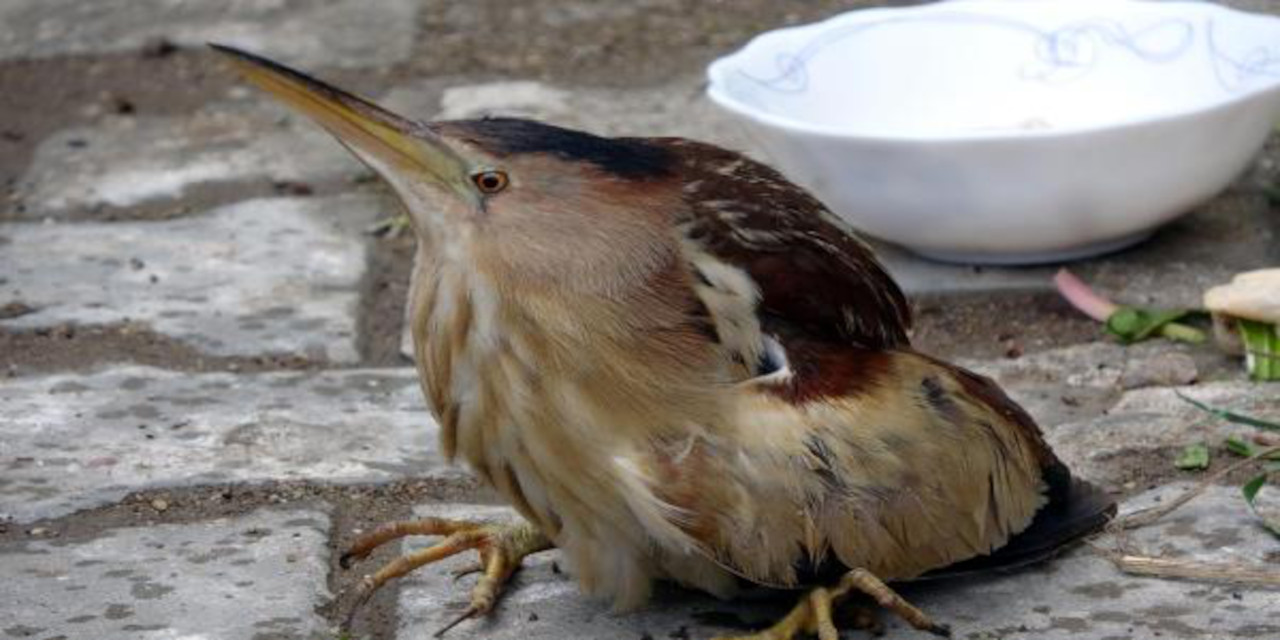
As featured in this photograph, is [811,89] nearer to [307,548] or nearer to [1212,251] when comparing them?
[1212,251]

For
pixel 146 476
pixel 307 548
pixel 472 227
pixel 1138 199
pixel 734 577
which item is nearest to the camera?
pixel 472 227

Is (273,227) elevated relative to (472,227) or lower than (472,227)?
lower

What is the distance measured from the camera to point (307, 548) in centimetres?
368

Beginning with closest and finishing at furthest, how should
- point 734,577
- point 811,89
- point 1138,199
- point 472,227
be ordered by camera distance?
point 472,227, point 734,577, point 1138,199, point 811,89

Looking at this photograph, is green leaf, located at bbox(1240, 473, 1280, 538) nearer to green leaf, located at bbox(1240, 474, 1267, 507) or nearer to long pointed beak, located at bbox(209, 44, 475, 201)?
green leaf, located at bbox(1240, 474, 1267, 507)

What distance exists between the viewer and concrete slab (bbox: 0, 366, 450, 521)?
396 cm

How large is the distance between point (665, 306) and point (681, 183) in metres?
0.22

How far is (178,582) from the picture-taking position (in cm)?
355

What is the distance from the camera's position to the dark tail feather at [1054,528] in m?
3.40

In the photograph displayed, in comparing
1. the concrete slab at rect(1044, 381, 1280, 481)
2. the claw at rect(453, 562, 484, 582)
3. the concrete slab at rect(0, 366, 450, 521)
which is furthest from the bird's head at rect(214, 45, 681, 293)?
the concrete slab at rect(1044, 381, 1280, 481)

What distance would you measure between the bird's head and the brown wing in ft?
Result: 0.36

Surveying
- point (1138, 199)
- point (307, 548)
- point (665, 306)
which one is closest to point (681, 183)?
point (665, 306)

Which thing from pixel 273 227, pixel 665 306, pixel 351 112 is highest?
pixel 351 112

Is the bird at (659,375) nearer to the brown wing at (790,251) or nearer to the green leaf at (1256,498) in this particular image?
the brown wing at (790,251)
